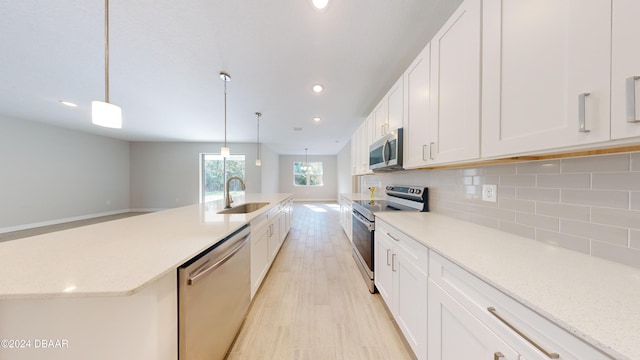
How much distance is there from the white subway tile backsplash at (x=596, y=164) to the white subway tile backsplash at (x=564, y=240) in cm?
32

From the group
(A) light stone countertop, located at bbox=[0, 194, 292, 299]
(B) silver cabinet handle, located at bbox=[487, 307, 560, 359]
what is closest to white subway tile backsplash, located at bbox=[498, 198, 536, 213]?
(B) silver cabinet handle, located at bbox=[487, 307, 560, 359]

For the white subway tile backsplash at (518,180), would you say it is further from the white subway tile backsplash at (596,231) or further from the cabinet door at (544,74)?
the cabinet door at (544,74)

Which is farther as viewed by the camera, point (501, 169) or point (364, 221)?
point (364, 221)

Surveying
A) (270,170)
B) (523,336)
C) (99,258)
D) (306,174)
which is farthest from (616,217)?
(306,174)

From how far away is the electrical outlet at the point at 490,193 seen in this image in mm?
1330

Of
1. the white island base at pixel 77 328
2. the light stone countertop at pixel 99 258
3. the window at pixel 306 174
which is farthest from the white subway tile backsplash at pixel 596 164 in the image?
the window at pixel 306 174

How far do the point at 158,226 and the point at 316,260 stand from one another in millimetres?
2121

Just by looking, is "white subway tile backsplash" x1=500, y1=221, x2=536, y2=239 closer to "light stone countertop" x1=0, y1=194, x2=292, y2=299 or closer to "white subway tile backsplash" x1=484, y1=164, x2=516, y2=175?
"white subway tile backsplash" x1=484, y1=164, x2=516, y2=175

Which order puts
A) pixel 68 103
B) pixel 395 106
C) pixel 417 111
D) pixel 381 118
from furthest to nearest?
pixel 68 103 → pixel 381 118 → pixel 395 106 → pixel 417 111

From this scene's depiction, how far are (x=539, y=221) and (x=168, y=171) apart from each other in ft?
29.9

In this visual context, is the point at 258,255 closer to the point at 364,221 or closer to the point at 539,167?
the point at 364,221

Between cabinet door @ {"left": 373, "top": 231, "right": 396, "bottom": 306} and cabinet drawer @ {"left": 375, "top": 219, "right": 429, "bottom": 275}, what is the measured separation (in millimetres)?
86

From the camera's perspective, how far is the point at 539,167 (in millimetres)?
1092

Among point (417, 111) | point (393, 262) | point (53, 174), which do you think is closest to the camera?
point (393, 262)
